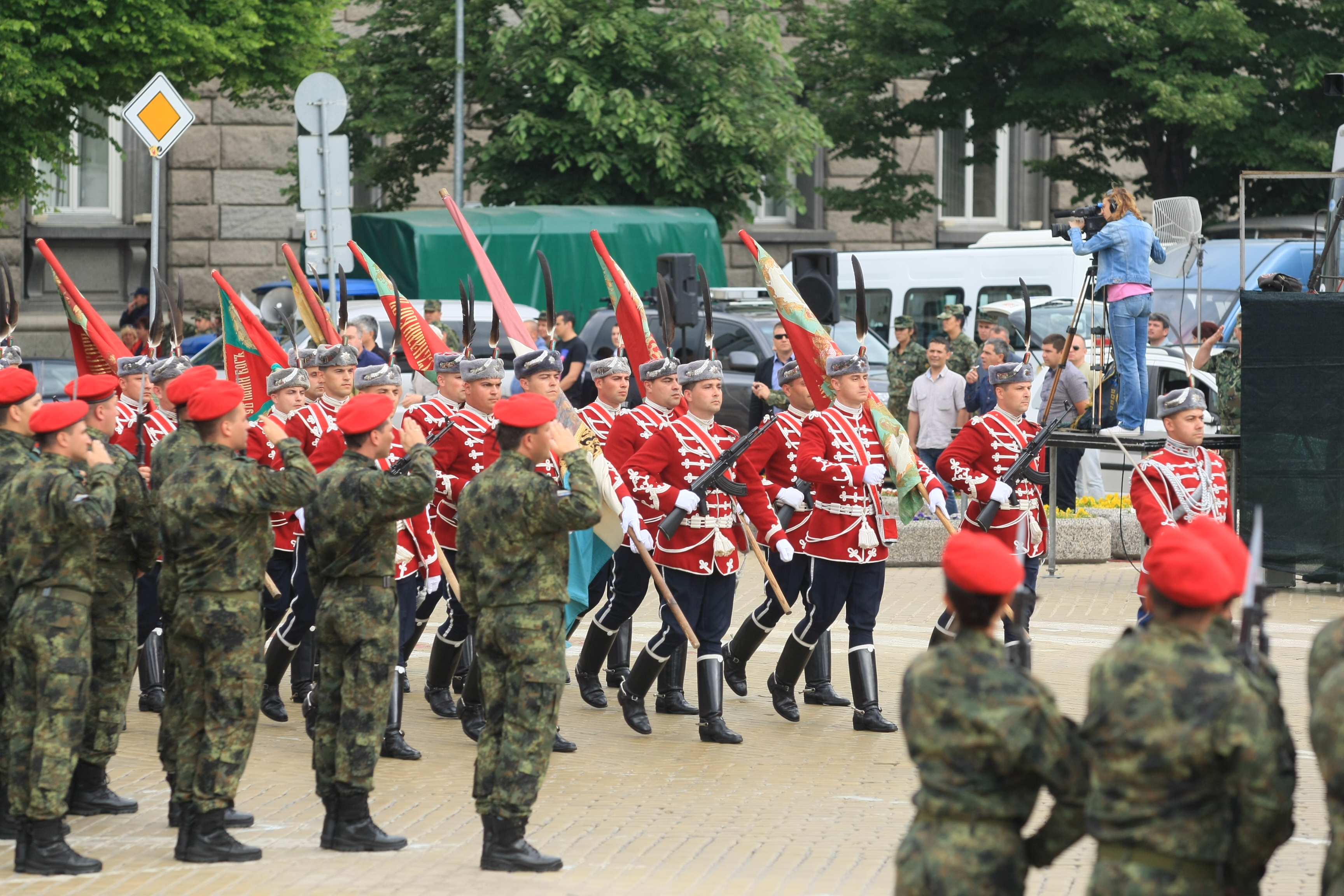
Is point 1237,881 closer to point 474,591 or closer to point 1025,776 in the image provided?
point 1025,776

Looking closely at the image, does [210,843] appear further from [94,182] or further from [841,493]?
[94,182]

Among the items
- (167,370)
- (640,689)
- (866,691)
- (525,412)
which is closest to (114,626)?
(525,412)

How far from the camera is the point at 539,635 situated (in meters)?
7.36

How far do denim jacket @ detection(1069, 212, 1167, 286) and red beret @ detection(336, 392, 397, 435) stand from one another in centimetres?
773

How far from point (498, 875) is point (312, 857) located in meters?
0.80

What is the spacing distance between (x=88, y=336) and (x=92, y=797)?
15.8ft

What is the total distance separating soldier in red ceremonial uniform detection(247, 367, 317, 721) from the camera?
1022 centimetres

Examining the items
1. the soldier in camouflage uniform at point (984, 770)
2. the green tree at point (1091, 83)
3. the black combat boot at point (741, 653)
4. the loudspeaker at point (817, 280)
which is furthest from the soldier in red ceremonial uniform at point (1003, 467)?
the green tree at point (1091, 83)

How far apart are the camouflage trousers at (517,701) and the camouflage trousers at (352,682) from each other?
1.43ft

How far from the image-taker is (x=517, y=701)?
729 centimetres

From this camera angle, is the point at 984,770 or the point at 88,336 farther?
the point at 88,336

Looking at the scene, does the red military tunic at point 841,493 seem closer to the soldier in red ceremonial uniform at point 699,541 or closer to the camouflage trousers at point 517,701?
the soldier in red ceremonial uniform at point 699,541

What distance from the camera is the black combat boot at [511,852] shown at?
23.7 ft

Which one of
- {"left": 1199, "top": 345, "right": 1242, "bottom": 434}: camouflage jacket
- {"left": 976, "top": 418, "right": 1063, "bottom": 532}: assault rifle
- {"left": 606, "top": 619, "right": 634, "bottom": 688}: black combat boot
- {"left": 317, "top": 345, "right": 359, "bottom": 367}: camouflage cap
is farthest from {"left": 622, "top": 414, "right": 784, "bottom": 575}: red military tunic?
{"left": 1199, "top": 345, "right": 1242, "bottom": 434}: camouflage jacket
